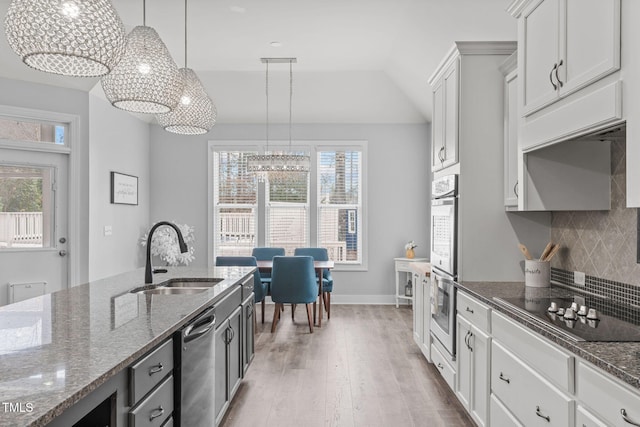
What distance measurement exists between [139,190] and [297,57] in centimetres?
296

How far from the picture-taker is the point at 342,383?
3465 mm

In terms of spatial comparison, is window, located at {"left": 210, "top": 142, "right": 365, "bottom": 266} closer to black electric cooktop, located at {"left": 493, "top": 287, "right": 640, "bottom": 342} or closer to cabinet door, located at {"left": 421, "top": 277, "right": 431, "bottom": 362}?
cabinet door, located at {"left": 421, "top": 277, "right": 431, "bottom": 362}

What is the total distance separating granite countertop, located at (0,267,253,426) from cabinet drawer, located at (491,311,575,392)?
147 cm

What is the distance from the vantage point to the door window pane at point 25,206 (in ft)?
14.9

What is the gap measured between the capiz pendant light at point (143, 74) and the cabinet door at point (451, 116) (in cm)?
194

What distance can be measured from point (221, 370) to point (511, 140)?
2302 mm

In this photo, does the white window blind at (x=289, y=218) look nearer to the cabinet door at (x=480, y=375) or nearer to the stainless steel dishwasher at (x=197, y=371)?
the cabinet door at (x=480, y=375)

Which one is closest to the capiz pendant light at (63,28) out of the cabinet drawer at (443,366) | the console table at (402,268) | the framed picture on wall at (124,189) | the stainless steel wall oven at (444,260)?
the stainless steel wall oven at (444,260)

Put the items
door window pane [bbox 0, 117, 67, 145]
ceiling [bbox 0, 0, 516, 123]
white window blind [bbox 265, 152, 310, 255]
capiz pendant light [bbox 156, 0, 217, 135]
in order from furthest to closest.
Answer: white window blind [bbox 265, 152, 310, 255], door window pane [bbox 0, 117, 67, 145], ceiling [bbox 0, 0, 516, 123], capiz pendant light [bbox 156, 0, 217, 135]

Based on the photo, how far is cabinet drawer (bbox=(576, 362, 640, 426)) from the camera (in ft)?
4.13

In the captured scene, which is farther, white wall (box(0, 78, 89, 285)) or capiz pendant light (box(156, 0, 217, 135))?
white wall (box(0, 78, 89, 285))

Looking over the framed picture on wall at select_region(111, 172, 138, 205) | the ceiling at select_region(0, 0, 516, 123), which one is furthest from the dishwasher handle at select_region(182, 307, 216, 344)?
the framed picture on wall at select_region(111, 172, 138, 205)

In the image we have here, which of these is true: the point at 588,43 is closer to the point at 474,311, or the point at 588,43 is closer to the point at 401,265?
the point at 474,311

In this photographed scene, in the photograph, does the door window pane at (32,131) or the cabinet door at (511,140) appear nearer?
the cabinet door at (511,140)
